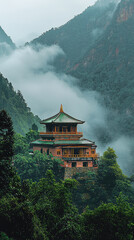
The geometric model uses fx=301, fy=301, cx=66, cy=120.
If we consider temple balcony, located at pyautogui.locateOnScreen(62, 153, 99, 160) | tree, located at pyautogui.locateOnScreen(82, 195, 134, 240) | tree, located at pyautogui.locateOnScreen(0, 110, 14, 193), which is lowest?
tree, located at pyautogui.locateOnScreen(82, 195, 134, 240)

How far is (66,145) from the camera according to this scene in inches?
1893

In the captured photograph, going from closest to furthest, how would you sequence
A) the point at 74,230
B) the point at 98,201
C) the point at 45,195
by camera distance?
the point at 74,230, the point at 45,195, the point at 98,201

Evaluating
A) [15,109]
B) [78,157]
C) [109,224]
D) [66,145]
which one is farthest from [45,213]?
[15,109]

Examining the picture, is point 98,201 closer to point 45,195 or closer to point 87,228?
point 45,195

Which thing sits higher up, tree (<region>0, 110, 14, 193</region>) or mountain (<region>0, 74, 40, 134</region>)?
mountain (<region>0, 74, 40, 134</region>)

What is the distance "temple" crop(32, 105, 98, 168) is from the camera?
153 feet

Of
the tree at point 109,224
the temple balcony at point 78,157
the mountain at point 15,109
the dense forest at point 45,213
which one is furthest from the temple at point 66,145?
the mountain at point 15,109

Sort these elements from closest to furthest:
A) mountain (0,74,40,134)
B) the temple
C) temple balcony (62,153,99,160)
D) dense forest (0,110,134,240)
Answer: dense forest (0,110,134,240) < temple balcony (62,153,99,160) < the temple < mountain (0,74,40,134)

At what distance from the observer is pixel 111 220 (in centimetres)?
2244

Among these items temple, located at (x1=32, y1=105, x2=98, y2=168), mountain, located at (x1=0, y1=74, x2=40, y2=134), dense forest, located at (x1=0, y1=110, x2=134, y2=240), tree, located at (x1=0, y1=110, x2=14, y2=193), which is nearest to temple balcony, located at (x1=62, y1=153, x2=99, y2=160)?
temple, located at (x1=32, y1=105, x2=98, y2=168)

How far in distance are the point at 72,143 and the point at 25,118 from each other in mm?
88895

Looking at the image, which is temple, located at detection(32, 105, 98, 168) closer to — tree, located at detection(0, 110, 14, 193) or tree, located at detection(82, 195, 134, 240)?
tree, located at detection(82, 195, 134, 240)

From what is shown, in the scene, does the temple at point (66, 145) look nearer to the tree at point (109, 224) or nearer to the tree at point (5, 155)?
the tree at point (109, 224)

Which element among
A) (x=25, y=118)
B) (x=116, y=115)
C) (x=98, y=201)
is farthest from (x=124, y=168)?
(x=98, y=201)
